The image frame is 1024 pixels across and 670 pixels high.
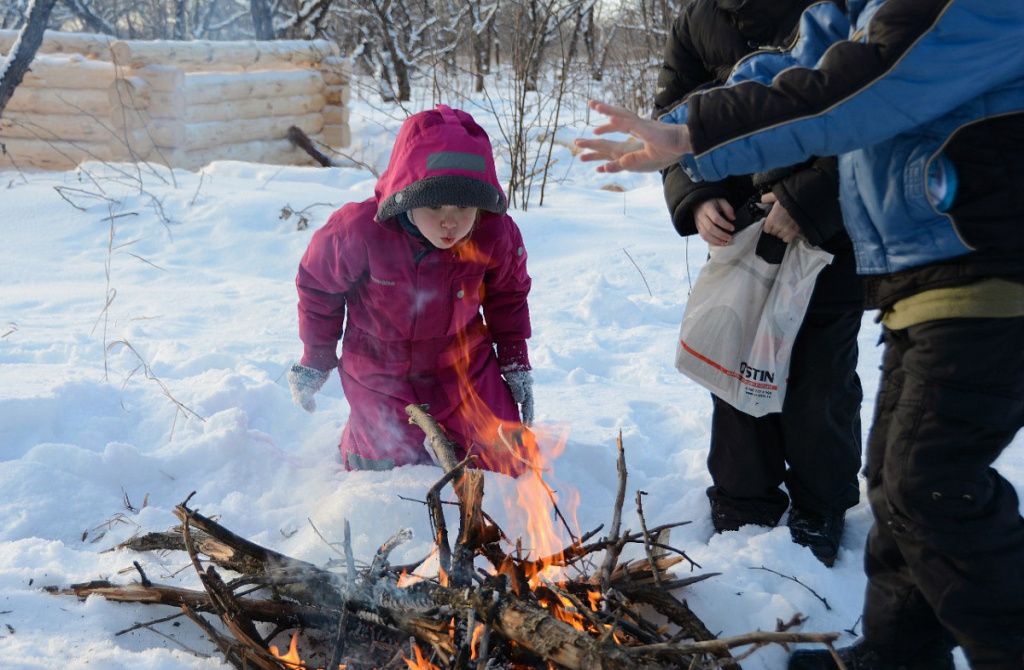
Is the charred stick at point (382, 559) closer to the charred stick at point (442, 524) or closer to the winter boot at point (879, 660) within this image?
the charred stick at point (442, 524)

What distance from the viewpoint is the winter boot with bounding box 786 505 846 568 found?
237cm

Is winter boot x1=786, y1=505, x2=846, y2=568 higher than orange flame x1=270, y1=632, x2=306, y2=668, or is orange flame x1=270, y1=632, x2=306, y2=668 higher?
orange flame x1=270, y1=632, x2=306, y2=668

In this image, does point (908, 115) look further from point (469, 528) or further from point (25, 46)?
point (25, 46)

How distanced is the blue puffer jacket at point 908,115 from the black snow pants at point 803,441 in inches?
27.3

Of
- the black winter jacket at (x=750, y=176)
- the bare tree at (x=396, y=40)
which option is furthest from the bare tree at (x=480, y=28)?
the black winter jacket at (x=750, y=176)

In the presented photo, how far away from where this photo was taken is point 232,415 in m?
3.02

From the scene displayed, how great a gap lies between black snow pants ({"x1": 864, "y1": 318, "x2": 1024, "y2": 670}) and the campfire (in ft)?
1.42

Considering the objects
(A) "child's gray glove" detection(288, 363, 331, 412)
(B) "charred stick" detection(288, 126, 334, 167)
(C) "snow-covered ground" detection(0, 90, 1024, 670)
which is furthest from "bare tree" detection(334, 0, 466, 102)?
(A) "child's gray glove" detection(288, 363, 331, 412)

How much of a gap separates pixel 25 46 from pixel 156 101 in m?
6.35

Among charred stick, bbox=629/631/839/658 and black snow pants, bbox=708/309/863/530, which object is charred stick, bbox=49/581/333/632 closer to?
charred stick, bbox=629/631/839/658

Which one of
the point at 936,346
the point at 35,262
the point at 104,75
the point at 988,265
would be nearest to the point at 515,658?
the point at 936,346

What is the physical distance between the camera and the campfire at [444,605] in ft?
5.05

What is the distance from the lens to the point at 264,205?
6.13 metres

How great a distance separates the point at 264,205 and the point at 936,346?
5.30 meters
